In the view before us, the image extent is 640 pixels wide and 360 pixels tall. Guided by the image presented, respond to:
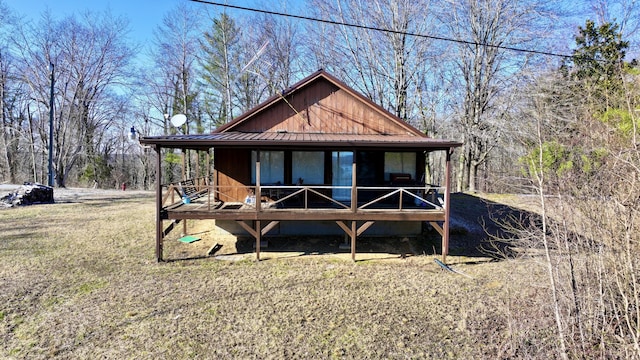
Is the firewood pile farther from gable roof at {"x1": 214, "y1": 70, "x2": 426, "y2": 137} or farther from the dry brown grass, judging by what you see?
gable roof at {"x1": 214, "y1": 70, "x2": 426, "y2": 137}

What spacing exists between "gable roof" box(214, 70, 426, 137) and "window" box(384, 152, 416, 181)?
2.76 feet

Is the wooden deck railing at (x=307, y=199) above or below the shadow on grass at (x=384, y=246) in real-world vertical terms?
above

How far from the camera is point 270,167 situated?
11.4m

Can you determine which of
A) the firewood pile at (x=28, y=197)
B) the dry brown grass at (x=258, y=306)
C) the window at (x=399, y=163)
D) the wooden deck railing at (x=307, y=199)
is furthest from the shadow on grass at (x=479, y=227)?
the firewood pile at (x=28, y=197)

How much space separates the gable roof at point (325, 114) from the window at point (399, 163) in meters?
0.84

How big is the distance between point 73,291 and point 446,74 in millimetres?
24633

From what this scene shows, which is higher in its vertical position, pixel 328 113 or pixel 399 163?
pixel 328 113

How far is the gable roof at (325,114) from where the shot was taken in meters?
11.8

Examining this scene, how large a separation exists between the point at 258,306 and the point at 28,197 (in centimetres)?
1655

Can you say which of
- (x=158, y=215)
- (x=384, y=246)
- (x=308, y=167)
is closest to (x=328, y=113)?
(x=308, y=167)

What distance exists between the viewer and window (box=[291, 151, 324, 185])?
1141cm

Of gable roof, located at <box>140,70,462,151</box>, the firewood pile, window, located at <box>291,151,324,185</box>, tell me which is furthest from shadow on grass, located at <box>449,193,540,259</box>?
the firewood pile

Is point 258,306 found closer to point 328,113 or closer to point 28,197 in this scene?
point 328,113

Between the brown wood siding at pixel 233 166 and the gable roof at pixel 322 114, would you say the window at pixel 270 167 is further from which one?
the gable roof at pixel 322 114
